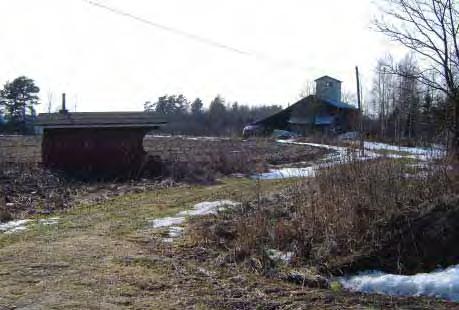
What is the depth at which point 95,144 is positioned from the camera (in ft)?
79.1

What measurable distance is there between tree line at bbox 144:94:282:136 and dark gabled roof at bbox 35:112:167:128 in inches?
1914

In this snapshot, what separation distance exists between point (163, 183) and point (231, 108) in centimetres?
9205

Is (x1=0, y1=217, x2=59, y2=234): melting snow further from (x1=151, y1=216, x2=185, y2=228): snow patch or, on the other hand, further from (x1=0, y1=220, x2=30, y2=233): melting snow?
(x1=151, y1=216, x2=185, y2=228): snow patch

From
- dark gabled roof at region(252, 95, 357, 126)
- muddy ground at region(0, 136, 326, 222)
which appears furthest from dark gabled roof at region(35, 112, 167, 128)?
dark gabled roof at region(252, 95, 357, 126)

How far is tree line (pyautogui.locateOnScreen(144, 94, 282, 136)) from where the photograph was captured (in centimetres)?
8550

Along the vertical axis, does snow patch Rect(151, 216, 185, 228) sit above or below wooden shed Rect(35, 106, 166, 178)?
below

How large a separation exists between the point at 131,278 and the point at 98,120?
18.4 m

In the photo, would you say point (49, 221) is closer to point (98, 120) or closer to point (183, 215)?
point (183, 215)

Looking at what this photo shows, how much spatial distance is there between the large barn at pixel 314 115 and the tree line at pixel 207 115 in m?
6.12

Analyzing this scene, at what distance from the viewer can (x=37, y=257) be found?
816 centimetres

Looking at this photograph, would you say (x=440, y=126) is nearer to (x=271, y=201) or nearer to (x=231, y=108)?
(x=271, y=201)

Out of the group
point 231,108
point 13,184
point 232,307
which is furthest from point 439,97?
point 231,108

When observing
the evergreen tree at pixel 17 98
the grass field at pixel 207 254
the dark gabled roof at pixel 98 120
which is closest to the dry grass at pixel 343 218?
the grass field at pixel 207 254

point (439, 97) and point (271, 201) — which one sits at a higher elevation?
point (439, 97)
